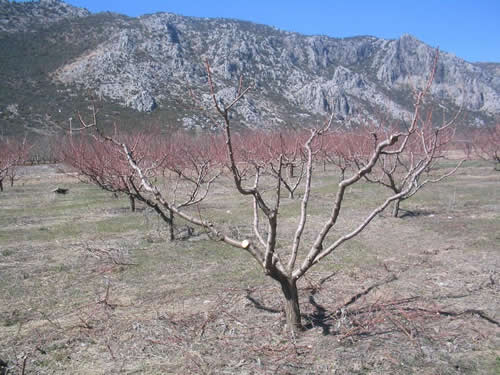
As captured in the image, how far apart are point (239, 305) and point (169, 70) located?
2777 inches

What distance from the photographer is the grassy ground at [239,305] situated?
3.55m

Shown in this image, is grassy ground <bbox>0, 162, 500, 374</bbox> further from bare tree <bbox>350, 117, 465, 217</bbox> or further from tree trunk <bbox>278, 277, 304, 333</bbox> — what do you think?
bare tree <bbox>350, 117, 465, 217</bbox>

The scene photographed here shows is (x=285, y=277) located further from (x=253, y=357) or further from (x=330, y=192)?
(x=330, y=192)

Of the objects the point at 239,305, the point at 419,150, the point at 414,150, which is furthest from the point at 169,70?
the point at 239,305

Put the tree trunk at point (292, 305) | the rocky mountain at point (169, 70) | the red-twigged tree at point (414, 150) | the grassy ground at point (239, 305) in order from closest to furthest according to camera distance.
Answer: the grassy ground at point (239, 305), the tree trunk at point (292, 305), the red-twigged tree at point (414, 150), the rocky mountain at point (169, 70)

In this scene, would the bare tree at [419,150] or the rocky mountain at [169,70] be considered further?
the rocky mountain at [169,70]

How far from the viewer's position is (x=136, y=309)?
5.00 m

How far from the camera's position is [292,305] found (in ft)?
12.9

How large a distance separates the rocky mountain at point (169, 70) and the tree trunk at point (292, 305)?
30.3 metres

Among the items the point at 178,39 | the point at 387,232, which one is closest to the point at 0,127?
the point at 387,232

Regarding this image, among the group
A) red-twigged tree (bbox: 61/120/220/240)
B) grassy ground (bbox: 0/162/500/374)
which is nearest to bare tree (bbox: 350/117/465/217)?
grassy ground (bbox: 0/162/500/374)

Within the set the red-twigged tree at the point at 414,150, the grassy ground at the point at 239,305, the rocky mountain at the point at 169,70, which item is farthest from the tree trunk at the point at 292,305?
the rocky mountain at the point at 169,70

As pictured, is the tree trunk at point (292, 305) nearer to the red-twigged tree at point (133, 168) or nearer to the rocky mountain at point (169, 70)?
the red-twigged tree at point (133, 168)

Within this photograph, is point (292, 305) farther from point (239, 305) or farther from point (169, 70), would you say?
point (169, 70)
